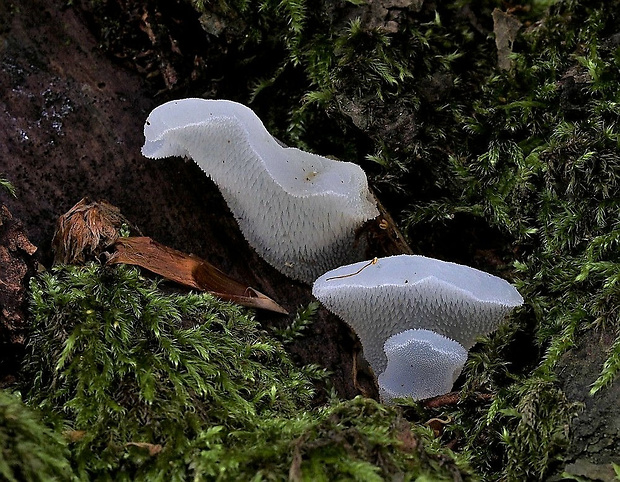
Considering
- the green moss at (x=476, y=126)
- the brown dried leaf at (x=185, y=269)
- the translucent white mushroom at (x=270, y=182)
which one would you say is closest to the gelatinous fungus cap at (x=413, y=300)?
the green moss at (x=476, y=126)

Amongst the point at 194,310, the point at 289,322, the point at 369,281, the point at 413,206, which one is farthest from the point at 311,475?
the point at 413,206

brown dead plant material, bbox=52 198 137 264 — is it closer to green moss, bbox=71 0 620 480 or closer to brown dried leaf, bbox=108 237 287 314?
brown dried leaf, bbox=108 237 287 314

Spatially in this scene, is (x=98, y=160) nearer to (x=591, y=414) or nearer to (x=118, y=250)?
(x=118, y=250)

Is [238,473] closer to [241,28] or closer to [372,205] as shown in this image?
[372,205]

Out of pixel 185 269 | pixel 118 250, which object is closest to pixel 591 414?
pixel 185 269

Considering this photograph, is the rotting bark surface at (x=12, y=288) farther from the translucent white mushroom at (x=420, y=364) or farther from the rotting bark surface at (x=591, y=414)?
the rotting bark surface at (x=591, y=414)

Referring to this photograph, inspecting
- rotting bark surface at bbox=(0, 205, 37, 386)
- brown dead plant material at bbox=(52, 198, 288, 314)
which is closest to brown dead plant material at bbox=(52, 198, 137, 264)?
brown dead plant material at bbox=(52, 198, 288, 314)
